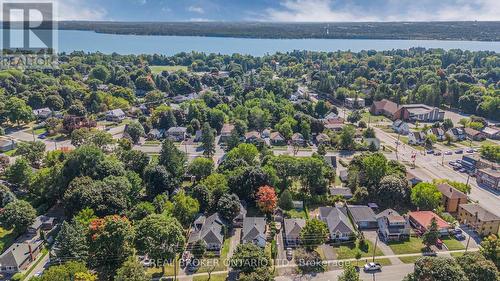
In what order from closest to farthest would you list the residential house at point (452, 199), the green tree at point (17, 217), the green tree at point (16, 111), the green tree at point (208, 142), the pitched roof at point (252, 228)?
1. the pitched roof at point (252, 228)
2. the green tree at point (17, 217)
3. the residential house at point (452, 199)
4. the green tree at point (208, 142)
5. the green tree at point (16, 111)

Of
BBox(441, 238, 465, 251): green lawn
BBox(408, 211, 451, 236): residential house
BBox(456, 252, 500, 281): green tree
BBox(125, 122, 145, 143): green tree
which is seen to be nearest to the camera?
BBox(456, 252, 500, 281): green tree

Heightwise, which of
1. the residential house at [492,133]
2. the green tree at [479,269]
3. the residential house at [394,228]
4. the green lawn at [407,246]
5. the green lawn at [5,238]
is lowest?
the green lawn at [5,238]

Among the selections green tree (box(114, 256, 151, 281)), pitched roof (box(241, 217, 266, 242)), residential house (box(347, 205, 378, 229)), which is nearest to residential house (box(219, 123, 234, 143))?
pitched roof (box(241, 217, 266, 242))

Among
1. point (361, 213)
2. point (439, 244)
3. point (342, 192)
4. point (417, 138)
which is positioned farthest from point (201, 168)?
point (417, 138)

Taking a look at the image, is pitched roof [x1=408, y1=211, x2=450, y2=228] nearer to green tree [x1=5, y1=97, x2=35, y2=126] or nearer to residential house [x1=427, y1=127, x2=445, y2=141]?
residential house [x1=427, y1=127, x2=445, y2=141]

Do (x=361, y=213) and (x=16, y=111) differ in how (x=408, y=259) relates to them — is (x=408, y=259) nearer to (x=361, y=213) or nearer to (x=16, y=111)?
(x=361, y=213)

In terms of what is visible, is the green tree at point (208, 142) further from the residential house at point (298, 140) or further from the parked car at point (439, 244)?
the parked car at point (439, 244)

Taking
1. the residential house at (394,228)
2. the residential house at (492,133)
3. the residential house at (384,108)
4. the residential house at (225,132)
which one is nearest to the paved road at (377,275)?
the residential house at (394,228)

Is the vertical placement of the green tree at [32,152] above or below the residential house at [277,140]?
below
